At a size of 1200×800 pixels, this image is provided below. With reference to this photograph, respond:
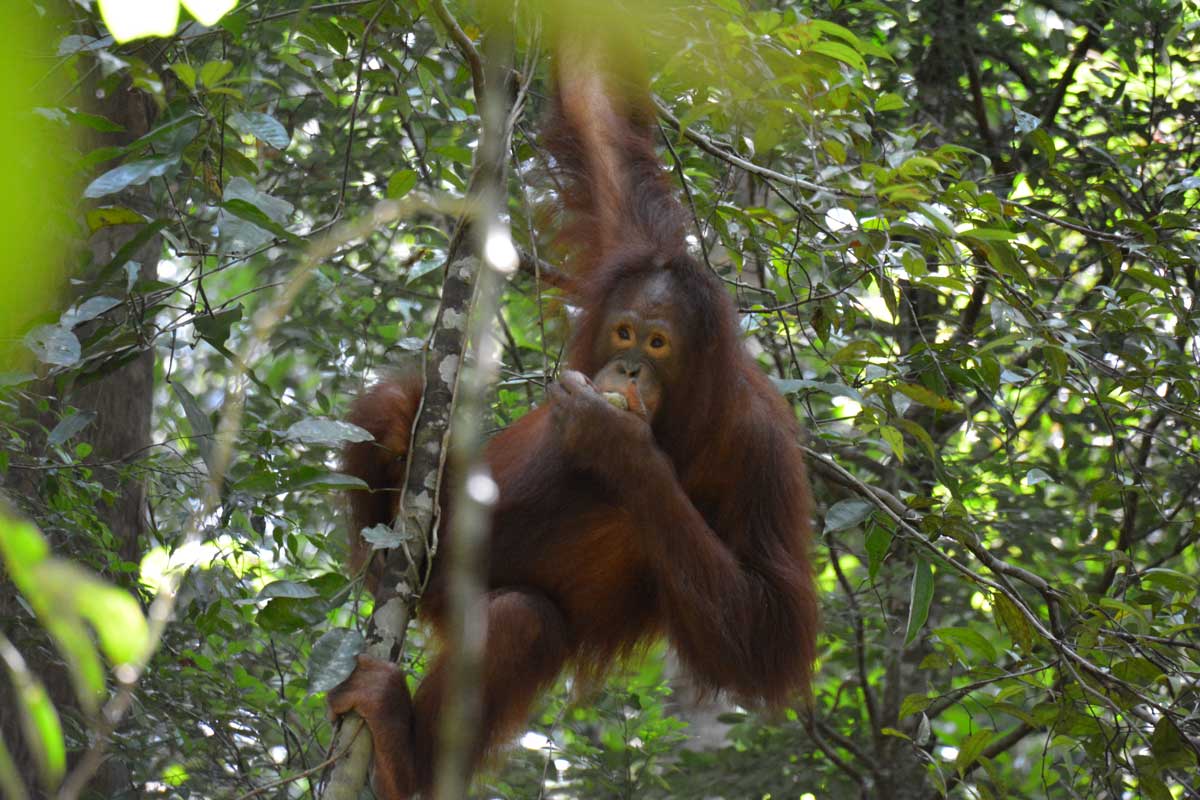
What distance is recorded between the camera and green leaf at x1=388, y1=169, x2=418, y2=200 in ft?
11.5

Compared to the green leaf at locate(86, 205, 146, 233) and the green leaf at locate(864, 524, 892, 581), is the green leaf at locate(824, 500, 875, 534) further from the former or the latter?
the green leaf at locate(86, 205, 146, 233)

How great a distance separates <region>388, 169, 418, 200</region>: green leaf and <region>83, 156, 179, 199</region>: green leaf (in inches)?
38.1

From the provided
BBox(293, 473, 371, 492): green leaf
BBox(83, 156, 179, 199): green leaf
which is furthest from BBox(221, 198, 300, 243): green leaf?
BBox(293, 473, 371, 492): green leaf

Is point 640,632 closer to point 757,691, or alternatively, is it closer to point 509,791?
point 757,691

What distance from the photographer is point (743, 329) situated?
12.9 feet

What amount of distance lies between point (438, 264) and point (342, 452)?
67 cm

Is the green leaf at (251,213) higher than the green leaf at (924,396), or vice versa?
the green leaf at (251,213)

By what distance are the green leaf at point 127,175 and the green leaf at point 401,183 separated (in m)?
0.97

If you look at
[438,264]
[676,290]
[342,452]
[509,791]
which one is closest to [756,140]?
[676,290]

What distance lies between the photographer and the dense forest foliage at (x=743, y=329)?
2.95 m

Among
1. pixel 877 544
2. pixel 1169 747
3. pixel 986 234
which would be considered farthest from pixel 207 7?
pixel 1169 747

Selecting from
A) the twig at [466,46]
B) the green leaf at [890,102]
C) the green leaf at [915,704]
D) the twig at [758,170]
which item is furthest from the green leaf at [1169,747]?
the twig at [466,46]

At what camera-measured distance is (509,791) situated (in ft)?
13.6

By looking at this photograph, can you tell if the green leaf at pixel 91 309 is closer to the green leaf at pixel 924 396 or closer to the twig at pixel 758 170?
the twig at pixel 758 170
